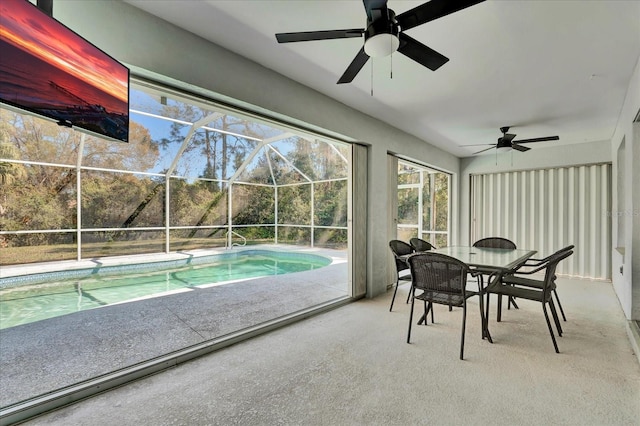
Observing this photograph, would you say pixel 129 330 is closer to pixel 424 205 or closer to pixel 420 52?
pixel 420 52

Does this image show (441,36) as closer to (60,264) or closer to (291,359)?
(291,359)

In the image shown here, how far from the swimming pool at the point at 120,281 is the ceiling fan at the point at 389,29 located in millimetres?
4595

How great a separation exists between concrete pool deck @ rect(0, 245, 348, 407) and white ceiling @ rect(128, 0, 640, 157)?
271cm

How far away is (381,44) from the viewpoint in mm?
1824

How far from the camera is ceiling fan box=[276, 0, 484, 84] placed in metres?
1.59

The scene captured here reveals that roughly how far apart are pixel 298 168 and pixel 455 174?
4752mm

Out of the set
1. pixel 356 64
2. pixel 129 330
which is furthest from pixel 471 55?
pixel 129 330

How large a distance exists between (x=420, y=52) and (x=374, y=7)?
0.51 meters

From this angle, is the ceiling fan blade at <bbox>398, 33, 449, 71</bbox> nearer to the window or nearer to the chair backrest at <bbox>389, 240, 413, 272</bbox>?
the chair backrest at <bbox>389, 240, 413, 272</bbox>

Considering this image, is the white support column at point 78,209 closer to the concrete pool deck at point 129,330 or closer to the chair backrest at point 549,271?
the concrete pool deck at point 129,330

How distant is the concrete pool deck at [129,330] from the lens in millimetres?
2426

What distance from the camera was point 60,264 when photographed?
21.1 feet

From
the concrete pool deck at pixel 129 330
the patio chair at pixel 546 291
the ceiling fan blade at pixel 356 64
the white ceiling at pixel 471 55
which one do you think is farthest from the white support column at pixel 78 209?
the patio chair at pixel 546 291

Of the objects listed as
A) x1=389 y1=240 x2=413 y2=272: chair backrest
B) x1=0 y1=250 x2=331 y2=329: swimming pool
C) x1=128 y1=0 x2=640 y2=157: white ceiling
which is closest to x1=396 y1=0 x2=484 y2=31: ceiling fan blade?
x1=128 y1=0 x2=640 y2=157: white ceiling
